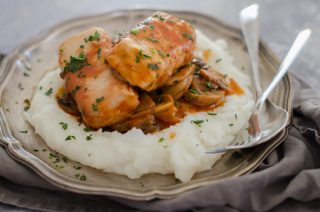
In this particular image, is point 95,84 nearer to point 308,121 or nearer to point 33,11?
point 308,121

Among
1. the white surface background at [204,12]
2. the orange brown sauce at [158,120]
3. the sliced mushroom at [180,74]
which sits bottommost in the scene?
the white surface background at [204,12]

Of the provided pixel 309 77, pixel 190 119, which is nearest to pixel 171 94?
pixel 190 119

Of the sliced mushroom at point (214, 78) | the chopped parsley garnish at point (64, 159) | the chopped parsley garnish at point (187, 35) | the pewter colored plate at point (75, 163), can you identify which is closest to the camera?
the pewter colored plate at point (75, 163)

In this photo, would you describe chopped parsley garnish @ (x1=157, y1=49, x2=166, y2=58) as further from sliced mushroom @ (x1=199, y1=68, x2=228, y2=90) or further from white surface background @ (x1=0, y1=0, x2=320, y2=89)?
white surface background @ (x1=0, y1=0, x2=320, y2=89)

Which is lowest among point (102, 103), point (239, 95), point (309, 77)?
point (309, 77)

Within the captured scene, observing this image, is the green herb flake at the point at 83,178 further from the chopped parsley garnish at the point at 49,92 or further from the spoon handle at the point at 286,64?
the spoon handle at the point at 286,64

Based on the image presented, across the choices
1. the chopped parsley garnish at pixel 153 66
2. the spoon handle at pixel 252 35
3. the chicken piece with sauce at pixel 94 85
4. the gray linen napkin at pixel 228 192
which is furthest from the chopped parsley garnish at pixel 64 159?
the spoon handle at pixel 252 35

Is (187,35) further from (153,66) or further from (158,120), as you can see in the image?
(158,120)
